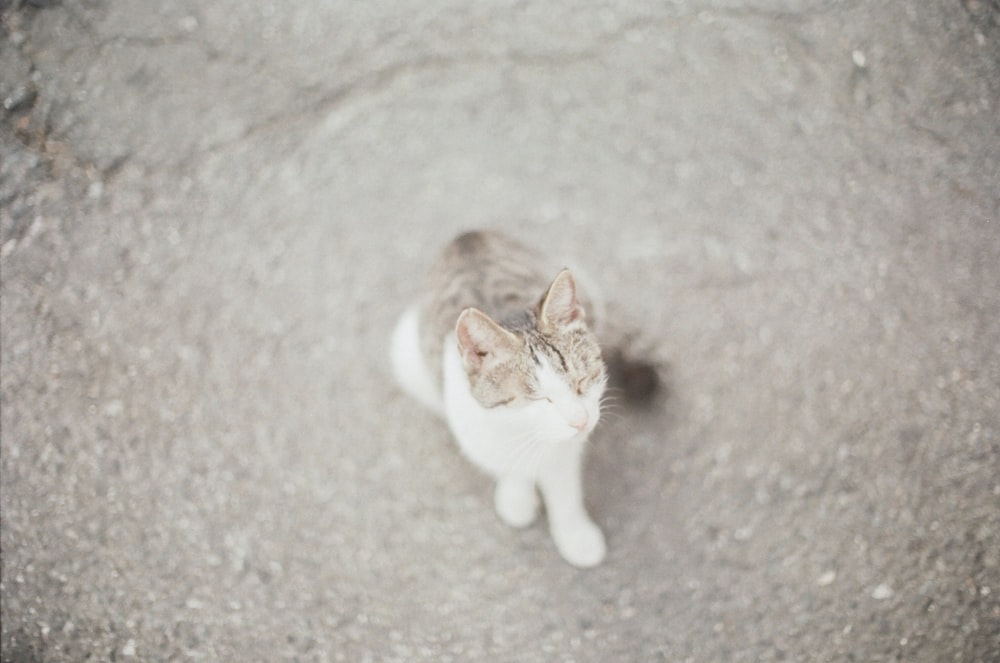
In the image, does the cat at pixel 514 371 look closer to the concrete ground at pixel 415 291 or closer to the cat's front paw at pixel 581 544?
the cat's front paw at pixel 581 544

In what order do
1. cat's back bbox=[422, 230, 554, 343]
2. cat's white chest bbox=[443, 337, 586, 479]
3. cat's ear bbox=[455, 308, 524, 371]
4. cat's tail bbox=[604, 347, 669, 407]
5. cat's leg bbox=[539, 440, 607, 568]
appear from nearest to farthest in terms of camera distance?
cat's ear bbox=[455, 308, 524, 371]
cat's white chest bbox=[443, 337, 586, 479]
cat's back bbox=[422, 230, 554, 343]
cat's leg bbox=[539, 440, 607, 568]
cat's tail bbox=[604, 347, 669, 407]

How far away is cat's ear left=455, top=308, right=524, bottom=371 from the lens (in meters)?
1.52

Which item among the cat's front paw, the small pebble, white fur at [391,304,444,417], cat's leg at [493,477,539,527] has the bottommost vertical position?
the small pebble

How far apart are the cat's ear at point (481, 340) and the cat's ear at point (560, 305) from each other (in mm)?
85

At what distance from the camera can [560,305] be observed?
1.63 metres

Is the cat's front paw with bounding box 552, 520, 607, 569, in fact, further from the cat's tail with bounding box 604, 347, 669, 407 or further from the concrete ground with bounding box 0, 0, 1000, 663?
the cat's tail with bounding box 604, 347, 669, 407

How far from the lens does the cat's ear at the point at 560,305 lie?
1.57m

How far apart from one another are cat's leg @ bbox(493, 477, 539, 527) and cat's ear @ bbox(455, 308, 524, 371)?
598mm

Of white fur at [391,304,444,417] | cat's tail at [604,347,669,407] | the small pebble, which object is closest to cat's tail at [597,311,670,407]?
cat's tail at [604,347,669,407]

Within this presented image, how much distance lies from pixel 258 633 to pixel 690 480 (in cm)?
134

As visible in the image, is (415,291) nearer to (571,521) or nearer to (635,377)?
(635,377)

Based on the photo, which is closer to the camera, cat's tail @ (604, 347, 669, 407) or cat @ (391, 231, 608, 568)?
cat @ (391, 231, 608, 568)

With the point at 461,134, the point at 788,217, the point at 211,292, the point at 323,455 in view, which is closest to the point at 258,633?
the point at 323,455

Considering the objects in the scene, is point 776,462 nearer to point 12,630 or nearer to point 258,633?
point 258,633
